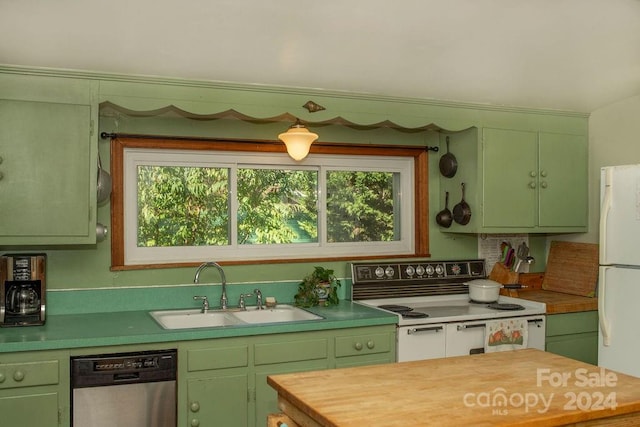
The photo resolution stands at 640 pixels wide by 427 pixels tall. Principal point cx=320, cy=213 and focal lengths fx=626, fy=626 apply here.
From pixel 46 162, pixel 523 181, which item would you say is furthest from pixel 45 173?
pixel 523 181

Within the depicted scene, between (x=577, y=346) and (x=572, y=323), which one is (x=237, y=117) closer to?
(x=572, y=323)

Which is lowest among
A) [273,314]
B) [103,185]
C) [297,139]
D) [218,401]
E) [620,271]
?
[218,401]

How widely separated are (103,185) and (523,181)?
9.15 ft

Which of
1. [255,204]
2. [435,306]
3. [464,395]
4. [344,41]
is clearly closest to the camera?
[464,395]

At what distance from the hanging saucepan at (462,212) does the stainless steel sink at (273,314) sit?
1.34 metres

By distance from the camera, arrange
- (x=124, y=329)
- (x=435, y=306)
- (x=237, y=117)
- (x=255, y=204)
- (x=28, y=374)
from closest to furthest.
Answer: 1. (x=28, y=374)
2. (x=124, y=329)
3. (x=237, y=117)
4. (x=255, y=204)
5. (x=435, y=306)

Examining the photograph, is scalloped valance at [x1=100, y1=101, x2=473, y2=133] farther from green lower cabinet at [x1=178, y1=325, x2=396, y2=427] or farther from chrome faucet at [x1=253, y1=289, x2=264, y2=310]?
green lower cabinet at [x1=178, y1=325, x2=396, y2=427]

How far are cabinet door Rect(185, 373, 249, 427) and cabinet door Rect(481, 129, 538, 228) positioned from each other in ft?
6.66

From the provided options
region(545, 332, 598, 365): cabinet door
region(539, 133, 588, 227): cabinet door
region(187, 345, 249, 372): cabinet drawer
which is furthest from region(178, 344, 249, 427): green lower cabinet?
region(539, 133, 588, 227): cabinet door

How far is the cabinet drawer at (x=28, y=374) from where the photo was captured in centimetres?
286

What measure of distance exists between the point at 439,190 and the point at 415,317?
121cm

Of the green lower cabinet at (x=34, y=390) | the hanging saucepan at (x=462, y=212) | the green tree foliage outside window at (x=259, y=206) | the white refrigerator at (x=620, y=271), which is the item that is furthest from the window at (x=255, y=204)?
the white refrigerator at (x=620, y=271)

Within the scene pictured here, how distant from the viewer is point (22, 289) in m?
3.36

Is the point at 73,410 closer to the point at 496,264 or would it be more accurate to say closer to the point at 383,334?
the point at 383,334
